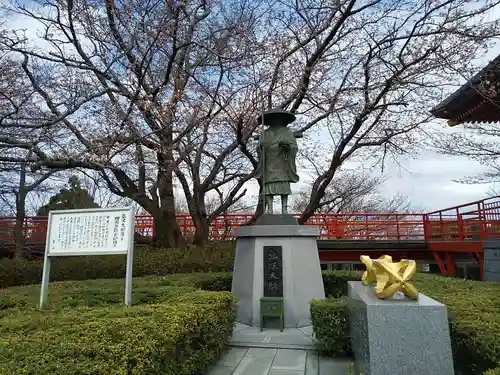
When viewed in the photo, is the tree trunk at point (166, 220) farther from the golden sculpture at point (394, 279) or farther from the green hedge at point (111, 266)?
the golden sculpture at point (394, 279)

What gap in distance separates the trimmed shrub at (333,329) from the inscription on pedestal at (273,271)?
1576mm

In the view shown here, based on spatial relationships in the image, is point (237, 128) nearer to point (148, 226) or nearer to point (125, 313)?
point (125, 313)

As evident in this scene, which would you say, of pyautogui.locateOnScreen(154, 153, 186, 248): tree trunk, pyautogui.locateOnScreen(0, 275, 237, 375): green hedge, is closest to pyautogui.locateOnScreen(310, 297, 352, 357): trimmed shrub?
pyautogui.locateOnScreen(0, 275, 237, 375): green hedge

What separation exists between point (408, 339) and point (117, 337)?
2.46 meters

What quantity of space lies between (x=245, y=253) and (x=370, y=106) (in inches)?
235

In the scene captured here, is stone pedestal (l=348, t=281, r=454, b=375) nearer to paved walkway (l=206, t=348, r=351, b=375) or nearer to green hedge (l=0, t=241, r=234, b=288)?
paved walkway (l=206, t=348, r=351, b=375)

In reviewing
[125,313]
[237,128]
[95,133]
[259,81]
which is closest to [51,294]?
[125,313]

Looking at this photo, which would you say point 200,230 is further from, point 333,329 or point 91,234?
point 333,329

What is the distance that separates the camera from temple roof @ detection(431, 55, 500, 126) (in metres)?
6.47

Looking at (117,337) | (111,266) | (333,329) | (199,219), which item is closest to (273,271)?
(333,329)

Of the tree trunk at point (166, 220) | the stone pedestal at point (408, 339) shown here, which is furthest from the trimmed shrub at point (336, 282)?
the tree trunk at point (166, 220)

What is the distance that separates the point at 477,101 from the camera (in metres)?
7.14

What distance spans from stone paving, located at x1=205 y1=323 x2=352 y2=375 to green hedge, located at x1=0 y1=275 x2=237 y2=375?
0.34 m

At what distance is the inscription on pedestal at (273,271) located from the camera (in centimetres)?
652
